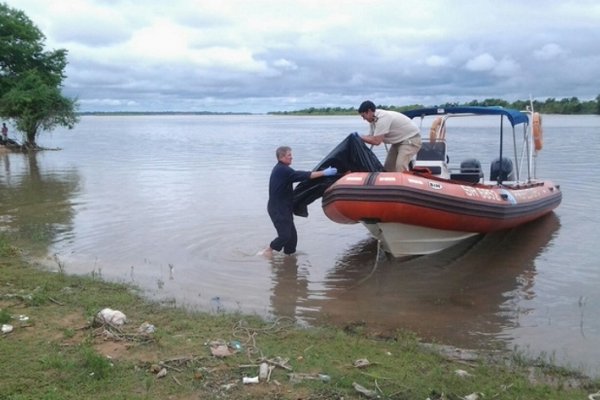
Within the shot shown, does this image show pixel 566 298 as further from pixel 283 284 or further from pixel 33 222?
pixel 33 222

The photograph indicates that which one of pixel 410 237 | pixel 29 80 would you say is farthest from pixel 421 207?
pixel 29 80

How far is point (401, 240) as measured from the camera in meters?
8.08

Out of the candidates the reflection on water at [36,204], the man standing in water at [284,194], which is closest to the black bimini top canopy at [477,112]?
the man standing in water at [284,194]

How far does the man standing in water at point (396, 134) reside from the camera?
27.0 feet

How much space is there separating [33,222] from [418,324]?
7.62 metres

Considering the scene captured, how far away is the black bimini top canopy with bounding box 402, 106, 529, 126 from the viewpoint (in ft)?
32.1

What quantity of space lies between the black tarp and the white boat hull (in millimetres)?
807

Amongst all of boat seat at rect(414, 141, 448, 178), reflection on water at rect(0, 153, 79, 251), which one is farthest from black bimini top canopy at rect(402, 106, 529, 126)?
reflection on water at rect(0, 153, 79, 251)

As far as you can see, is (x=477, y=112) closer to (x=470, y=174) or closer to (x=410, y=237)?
(x=470, y=174)

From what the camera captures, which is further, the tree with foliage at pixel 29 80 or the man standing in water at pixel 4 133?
the man standing in water at pixel 4 133

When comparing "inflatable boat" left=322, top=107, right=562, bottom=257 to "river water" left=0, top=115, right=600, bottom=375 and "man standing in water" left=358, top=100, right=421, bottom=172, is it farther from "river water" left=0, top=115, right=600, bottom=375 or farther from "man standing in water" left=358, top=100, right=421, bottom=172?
"river water" left=0, top=115, right=600, bottom=375

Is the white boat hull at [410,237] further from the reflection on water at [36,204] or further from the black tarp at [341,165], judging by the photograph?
the reflection on water at [36,204]

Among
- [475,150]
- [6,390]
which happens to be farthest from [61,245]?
[475,150]

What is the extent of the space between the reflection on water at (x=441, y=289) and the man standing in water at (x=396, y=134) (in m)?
1.40
